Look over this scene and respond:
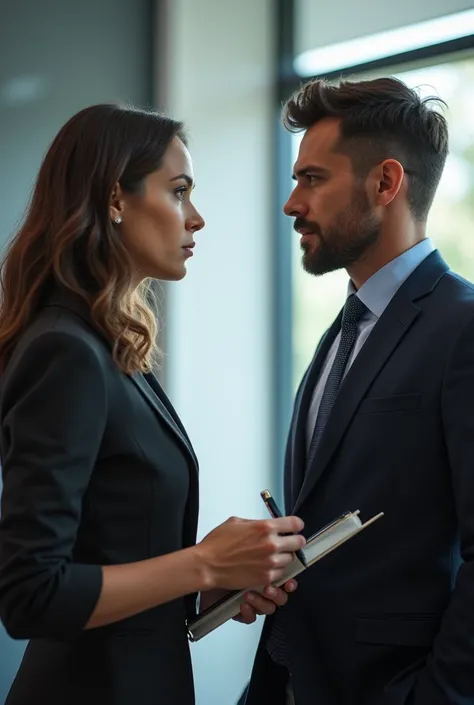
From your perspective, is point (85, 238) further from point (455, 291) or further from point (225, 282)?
point (225, 282)

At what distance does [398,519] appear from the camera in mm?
1372

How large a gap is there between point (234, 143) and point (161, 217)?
178 cm

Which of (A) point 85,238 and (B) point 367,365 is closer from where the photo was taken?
(A) point 85,238

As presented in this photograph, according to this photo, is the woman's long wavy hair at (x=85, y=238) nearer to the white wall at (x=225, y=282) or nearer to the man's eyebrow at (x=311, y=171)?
the man's eyebrow at (x=311, y=171)

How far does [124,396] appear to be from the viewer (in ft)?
4.01

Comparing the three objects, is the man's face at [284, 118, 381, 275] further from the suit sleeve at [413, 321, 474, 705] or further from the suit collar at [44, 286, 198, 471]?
the suit collar at [44, 286, 198, 471]

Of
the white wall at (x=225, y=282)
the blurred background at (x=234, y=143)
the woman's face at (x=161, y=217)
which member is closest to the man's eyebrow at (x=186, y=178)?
the woman's face at (x=161, y=217)

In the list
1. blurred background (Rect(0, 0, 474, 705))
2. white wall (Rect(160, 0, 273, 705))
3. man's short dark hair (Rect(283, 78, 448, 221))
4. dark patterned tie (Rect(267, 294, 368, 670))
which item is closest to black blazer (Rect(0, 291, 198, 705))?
dark patterned tie (Rect(267, 294, 368, 670))

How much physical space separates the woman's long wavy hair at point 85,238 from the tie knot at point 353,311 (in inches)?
18.2

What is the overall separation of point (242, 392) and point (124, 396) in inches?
77.0

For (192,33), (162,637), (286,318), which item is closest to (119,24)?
(192,33)

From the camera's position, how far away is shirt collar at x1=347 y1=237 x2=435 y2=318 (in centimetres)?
158

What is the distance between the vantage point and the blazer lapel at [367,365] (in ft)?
4.68

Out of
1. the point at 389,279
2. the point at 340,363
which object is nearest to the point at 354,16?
the point at 389,279
